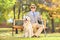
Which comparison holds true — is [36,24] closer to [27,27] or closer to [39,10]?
[27,27]

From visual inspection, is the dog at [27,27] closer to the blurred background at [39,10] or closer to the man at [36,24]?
the man at [36,24]

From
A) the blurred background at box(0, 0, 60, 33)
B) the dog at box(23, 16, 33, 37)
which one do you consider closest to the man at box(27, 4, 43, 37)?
the dog at box(23, 16, 33, 37)

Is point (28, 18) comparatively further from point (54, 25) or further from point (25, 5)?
point (54, 25)

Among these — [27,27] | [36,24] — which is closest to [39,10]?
[36,24]

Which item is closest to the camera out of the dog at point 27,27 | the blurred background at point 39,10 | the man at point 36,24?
the dog at point 27,27

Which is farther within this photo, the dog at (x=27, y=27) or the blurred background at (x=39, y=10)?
the blurred background at (x=39, y=10)

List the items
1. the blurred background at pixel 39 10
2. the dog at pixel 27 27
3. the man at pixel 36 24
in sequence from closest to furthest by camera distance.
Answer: the dog at pixel 27 27 < the man at pixel 36 24 < the blurred background at pixel 39 10

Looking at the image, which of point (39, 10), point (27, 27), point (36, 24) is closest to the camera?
point (27, 27)

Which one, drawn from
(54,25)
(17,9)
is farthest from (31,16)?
(54,25)

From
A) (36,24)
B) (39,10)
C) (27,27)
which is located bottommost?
(27,27)

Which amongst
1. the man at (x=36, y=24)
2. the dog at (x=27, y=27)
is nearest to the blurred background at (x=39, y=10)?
the man at (x=36, y=24)

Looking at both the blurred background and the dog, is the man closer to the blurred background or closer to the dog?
the dog

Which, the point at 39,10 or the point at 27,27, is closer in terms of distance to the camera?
the point at 27,27

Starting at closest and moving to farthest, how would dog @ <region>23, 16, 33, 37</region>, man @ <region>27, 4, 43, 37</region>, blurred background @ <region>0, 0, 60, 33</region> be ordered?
1. dog @ <region>23, 16, 33, 37</region>
2. man @ <region>27, 4, 43, 37</region>
3. blurred background @ <region>0, 0, 60, 33</region>
